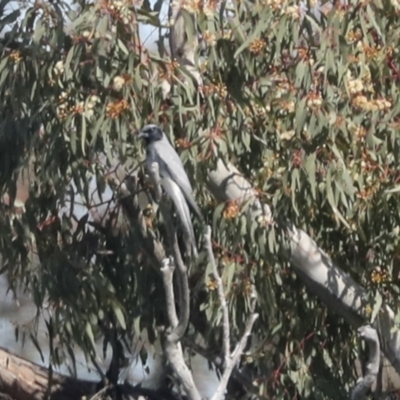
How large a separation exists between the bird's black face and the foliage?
0.11 metres

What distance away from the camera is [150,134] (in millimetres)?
4551

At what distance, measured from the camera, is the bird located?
4.46 metres

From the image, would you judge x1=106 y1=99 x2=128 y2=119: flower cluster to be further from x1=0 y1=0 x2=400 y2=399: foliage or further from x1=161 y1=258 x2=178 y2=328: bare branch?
x1=161 y1=258 x2=178 y2=328: bare branch

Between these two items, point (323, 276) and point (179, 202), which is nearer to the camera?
point (179, 202)

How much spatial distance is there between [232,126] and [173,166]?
321mm

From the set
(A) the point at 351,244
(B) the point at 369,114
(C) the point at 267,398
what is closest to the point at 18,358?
(C) the point at 267,398

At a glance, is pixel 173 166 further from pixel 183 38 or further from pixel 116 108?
pixel 183 38

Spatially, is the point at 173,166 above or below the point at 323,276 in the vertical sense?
above

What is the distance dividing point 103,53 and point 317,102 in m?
0.79

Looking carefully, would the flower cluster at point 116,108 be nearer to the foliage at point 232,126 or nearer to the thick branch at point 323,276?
the foliage at point 232,126

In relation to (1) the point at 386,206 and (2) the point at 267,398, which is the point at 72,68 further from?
(2) the point at 267,398

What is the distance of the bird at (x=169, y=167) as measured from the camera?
14.6ft

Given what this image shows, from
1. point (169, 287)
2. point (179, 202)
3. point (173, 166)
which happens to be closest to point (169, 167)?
point (173, 166)

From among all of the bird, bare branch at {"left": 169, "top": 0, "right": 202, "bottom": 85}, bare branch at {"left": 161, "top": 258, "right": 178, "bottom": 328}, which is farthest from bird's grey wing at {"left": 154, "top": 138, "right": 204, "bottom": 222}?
bare branch at {"left": 161, "top": 258, "right": 178, "bottom": 328}
